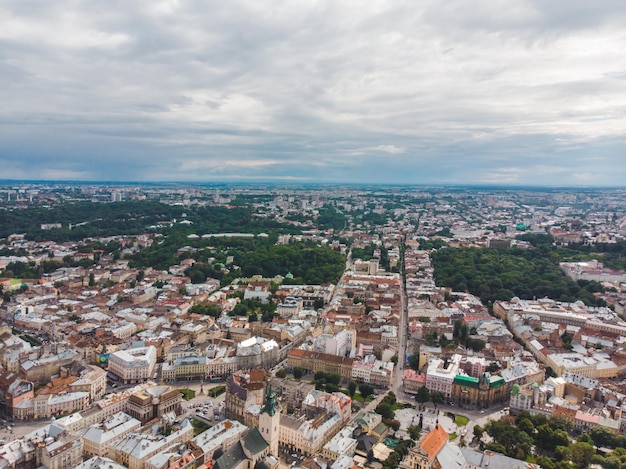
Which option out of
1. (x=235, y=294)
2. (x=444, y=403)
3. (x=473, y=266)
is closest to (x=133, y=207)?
(x=235, y=294)

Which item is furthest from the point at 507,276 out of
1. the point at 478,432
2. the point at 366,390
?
the point at 478,432

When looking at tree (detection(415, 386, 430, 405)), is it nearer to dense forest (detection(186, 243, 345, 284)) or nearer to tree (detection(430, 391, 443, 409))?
tree (detection(430, 391, 443, 409))

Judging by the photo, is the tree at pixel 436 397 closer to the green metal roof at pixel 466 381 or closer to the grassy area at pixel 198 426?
the green metal roof at pixel 466 381

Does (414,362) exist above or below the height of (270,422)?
below

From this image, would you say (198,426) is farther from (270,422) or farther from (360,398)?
(360,398)

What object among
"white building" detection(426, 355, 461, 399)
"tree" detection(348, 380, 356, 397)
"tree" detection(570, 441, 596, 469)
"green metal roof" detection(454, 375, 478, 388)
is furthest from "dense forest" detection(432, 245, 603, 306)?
"tree" detection(570, 441, 596, 469)

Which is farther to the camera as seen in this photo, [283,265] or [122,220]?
[122,220]
